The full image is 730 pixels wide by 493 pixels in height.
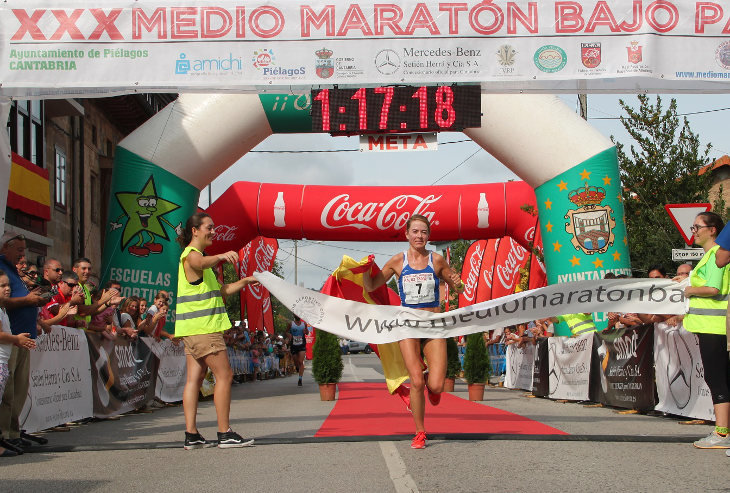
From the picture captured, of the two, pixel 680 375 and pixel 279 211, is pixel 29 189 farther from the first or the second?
pixel 680 375

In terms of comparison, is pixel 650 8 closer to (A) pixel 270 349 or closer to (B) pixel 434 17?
(B) pixel 434 17

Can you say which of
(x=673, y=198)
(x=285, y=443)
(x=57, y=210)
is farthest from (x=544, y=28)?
(x=57, y=210)

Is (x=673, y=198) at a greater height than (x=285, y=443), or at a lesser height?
greater

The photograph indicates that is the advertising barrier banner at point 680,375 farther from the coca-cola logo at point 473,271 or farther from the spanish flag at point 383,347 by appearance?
the coca-cola logo at point 473,271

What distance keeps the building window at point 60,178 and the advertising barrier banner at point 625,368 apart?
57.7ft

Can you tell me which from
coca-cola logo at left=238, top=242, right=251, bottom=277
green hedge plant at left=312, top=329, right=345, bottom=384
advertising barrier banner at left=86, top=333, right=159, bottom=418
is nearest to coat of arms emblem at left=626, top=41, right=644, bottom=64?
advertising barrier banner at left=86, top=333, right=159, bottom=418

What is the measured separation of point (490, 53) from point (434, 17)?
0.67m

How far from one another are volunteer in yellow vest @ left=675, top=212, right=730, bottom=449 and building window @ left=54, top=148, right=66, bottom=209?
70.9 feet

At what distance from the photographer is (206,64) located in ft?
31.2

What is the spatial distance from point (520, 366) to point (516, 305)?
425 inches

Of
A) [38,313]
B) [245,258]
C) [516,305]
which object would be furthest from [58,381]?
[245,258]

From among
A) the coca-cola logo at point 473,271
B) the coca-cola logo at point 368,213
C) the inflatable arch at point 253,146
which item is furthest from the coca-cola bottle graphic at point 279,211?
the coca-cola logo at point 473,271

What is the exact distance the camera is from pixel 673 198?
2159 centimetres

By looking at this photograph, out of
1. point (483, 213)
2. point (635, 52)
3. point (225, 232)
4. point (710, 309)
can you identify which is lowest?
point (710, 309)
